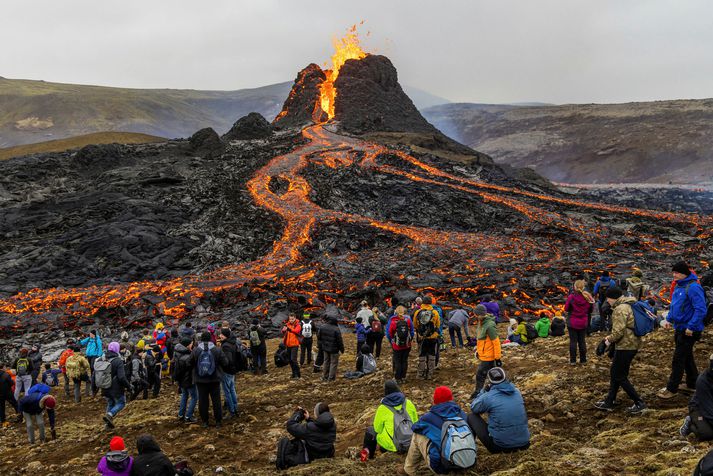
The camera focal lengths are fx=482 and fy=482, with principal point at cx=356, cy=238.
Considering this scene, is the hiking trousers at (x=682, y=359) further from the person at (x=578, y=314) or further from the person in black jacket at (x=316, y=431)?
the person in black jacket at (x=316, y=431)

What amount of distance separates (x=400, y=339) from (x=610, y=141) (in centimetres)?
13354

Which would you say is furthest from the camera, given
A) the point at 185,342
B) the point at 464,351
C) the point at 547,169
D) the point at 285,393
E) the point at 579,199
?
the point at 547,169

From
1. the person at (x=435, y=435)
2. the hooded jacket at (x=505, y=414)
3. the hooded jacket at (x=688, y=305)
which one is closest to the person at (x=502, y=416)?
the hooded jacket at (x=505, y=414)

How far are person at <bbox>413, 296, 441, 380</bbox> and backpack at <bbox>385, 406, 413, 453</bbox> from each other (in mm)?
4748

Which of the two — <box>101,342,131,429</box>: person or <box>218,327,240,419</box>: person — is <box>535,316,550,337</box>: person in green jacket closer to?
<box>218,327,240,419</box>: person

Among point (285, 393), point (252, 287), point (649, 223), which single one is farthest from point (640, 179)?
point (285, 393)

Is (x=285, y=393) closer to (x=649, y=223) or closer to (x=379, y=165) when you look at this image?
(x=649, y=223)

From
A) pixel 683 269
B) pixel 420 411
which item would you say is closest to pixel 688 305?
pixel 683 269

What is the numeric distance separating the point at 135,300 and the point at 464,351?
69.2 feet

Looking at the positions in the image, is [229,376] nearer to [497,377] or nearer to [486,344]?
[486,344]

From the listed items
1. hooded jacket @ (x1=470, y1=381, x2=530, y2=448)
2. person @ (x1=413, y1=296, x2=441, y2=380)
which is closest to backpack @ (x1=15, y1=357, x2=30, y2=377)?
person @ (x1=413, y1=296, x2=441, y2=380)

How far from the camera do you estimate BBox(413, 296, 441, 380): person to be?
12.3m

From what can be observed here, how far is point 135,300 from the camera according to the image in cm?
2889

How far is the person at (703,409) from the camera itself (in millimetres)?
6535
